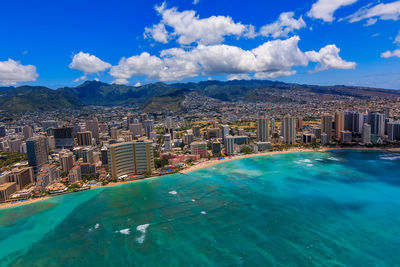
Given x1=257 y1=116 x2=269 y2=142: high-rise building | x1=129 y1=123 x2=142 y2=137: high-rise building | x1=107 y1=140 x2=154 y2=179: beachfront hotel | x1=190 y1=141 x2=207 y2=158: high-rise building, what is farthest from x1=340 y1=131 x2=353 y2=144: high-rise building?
x1=129 y1=123 x2=142 y2=137: high-rise building

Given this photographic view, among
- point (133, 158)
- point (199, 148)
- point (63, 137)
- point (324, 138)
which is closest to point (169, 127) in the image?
point (63, 137)

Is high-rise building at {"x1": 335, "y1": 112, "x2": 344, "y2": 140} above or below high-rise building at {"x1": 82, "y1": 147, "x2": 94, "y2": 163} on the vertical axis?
above

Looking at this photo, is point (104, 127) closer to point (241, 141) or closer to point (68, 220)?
point (241, 141)

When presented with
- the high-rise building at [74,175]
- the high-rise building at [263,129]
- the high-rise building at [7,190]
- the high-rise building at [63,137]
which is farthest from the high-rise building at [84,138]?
the high-rise building at [263,129]

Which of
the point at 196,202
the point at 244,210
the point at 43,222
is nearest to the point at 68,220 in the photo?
the point at 43,222

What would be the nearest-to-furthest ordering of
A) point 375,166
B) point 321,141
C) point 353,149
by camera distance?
point 375,166, point 353,149, point 321,141

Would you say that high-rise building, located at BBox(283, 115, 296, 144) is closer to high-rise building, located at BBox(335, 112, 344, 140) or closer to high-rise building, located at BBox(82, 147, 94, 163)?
high-rise building, located at BBox(335, 112, 344, 140)

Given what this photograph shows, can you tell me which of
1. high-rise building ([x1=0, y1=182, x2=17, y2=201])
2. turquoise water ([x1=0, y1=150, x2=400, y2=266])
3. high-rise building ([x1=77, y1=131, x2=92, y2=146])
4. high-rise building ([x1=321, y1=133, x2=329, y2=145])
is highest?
high-rise building ([x1=77, y1=131, x2=92, y2=146])
